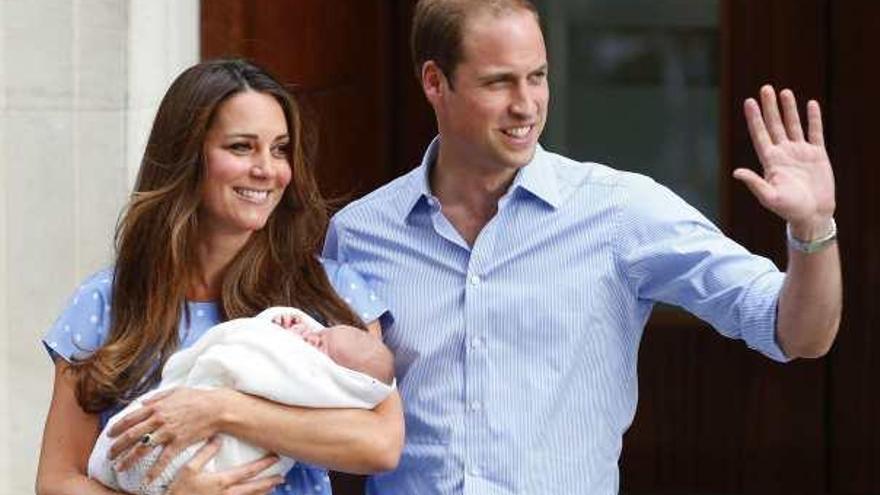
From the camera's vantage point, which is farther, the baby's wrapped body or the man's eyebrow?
the man's eyebrow

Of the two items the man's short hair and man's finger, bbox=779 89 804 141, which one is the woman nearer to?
the man's short hair

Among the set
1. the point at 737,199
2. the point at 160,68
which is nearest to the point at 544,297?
the point at 160,68

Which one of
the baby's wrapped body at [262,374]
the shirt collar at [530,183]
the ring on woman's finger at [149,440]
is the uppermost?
the shirt collar at [530,183]

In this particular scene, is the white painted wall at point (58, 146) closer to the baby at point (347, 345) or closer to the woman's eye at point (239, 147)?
the woman's eye at point (239, 147)

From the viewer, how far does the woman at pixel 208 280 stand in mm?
3768

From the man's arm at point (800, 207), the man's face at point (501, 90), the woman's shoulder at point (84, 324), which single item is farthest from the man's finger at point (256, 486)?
the man's arm at point (800, 207)

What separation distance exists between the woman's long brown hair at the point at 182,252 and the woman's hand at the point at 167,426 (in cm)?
11

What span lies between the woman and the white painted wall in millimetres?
1440

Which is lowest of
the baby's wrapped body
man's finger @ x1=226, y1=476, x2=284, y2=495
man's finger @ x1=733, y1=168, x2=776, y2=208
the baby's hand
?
man's finger @ x1=226, y1=476, x2=284, y2=495

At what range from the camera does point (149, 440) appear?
3705 millimetres

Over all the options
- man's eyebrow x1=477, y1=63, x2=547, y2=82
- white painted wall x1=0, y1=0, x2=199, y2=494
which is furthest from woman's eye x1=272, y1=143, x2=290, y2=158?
white painted wall x1=0, y1=0, x2=199, y2=494

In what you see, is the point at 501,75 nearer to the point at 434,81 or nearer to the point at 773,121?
the point at 434,81

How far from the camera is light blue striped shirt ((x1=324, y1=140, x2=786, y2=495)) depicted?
394cm

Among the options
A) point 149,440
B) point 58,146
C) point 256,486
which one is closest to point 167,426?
point 149,440
